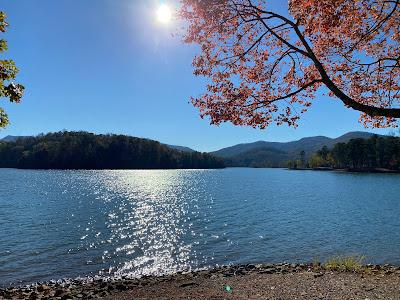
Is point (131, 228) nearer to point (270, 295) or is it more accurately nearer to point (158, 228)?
point (158, 228)

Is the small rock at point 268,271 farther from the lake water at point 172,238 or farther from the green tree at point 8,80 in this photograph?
the green tree at point 8,80

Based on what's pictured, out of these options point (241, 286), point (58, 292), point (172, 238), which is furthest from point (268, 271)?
point (172, 238)

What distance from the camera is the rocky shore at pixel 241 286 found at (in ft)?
55.1

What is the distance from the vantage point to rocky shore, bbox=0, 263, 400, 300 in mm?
16781

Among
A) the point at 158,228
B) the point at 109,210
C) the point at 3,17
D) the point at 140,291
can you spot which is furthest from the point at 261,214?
the point at 3,17

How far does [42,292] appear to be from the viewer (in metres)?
22.2

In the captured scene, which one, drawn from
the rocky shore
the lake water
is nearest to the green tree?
the rocky shore

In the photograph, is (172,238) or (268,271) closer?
(268,271)

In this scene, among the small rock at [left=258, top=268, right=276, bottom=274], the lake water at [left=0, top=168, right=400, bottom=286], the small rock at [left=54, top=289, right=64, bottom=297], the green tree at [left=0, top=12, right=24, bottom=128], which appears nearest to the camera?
the green tree at [left=0, top=12, right=24, bottom=128]

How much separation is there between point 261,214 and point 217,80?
4956 cm

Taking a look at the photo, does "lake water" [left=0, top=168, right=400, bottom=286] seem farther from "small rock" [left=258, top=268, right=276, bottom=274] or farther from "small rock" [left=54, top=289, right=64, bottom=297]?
"small rock" [left=258, top=268, right=276, bottom=274]

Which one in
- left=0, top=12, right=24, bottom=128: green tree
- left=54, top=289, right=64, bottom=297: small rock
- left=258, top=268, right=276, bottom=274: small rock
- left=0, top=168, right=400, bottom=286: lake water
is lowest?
left=0, top=168, right=400, bottom=286: lake water

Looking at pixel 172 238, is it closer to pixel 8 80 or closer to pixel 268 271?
pixel 268 271

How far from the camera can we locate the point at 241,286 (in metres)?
20.0
